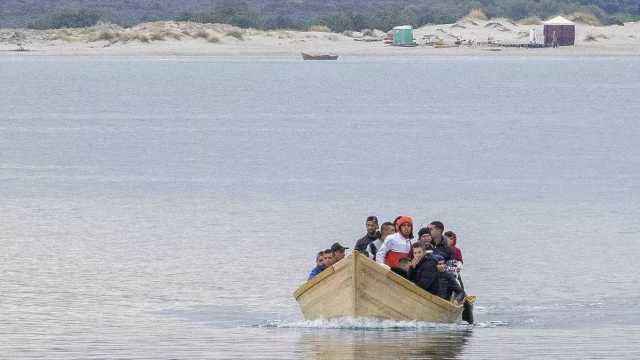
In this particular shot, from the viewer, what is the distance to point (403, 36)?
176500mm

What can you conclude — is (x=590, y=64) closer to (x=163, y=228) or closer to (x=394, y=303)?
(x=163, y=228)

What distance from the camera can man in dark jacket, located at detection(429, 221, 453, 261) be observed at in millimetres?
29469

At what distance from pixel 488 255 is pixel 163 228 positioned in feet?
29.1

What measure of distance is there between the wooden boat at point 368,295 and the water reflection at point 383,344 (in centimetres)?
30

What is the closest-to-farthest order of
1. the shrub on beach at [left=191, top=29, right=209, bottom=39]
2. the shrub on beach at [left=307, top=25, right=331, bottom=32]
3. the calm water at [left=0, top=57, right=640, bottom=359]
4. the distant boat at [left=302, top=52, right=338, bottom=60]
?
the calm water at [left=0, top=57, right=640, bottom=359], the distant boat at [left=302, top=52, right=338, bottom=60], the shrub on beach at [left=191, top=29, right=209, bottom=39], the shrub on beach at [left=307, top=25, right=331, bottom=32]

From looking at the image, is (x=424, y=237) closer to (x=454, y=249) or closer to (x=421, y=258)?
(x=421, y=258)

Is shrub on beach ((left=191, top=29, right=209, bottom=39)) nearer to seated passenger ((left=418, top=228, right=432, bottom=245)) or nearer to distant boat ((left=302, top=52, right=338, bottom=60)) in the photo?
distant boat ((left=302, top=52, right=338, bottom=60))

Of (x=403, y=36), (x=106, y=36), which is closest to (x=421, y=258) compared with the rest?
(x=403, y=36)

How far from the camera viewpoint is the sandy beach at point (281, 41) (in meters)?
175

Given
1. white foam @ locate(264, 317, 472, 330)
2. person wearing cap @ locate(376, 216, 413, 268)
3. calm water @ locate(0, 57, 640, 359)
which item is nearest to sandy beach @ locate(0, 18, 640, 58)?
calm water @ locate(0, 57, 640, 359)

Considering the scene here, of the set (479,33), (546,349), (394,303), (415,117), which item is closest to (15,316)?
(394,303)

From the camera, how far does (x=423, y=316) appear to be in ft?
94.7

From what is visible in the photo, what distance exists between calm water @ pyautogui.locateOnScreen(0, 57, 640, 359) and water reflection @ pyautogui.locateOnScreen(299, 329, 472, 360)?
65 millimetres

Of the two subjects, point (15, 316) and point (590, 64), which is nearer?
point (15, 316)
